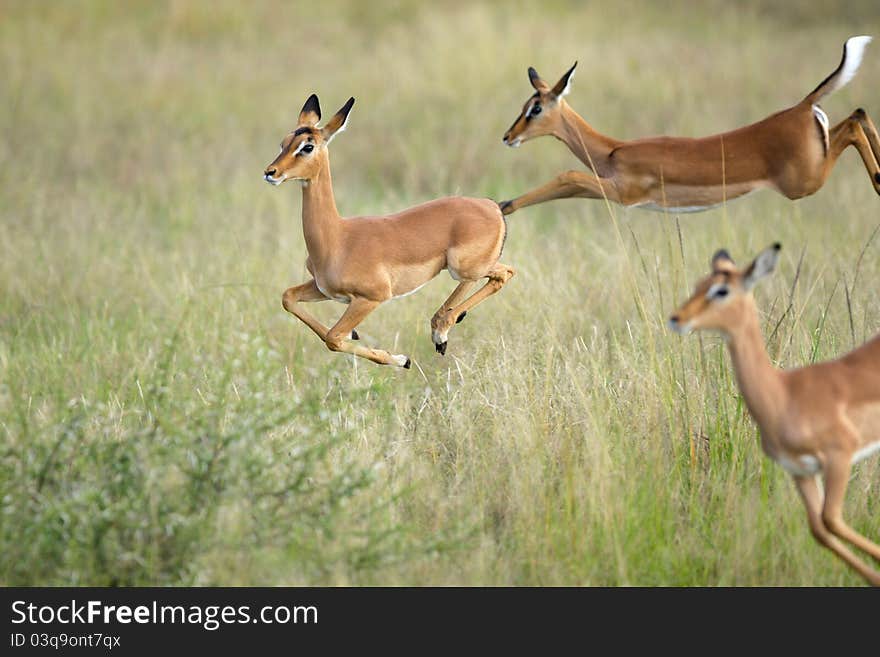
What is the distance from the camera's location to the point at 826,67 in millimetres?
16531

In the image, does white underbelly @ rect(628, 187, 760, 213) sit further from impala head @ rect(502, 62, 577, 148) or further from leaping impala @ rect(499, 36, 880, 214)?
impala head @ rect(502, 62, 577, 148)

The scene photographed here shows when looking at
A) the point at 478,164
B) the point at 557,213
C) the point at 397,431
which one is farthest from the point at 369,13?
the point at 397,431

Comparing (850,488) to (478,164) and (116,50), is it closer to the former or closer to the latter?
Answer: (478,164)

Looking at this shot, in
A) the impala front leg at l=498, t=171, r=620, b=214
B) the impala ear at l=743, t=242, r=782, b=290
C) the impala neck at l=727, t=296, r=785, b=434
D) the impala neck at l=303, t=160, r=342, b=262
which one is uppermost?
the impala front leg at l=498, t=171, r=620, b=214

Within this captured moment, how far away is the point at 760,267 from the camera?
412 centimetres

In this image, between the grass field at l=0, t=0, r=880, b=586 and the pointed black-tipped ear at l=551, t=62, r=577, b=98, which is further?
the pointed black-tipped ear at l=551, t=62, r=577, b=98

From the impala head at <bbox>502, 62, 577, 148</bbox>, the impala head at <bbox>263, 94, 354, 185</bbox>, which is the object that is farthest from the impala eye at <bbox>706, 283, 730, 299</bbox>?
the impala head at <bbox>502, 62, 577, 148</bbox>

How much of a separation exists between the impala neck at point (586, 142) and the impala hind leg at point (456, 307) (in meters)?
0.65

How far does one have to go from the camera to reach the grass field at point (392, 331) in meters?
5.27

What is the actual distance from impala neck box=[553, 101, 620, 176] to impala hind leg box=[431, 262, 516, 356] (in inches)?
25.5

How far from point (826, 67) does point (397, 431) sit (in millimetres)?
11850

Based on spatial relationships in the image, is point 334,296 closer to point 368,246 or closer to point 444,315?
point 368,246

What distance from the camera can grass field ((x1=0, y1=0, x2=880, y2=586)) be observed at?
17.3 ft

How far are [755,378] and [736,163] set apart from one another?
1577 millimetres
